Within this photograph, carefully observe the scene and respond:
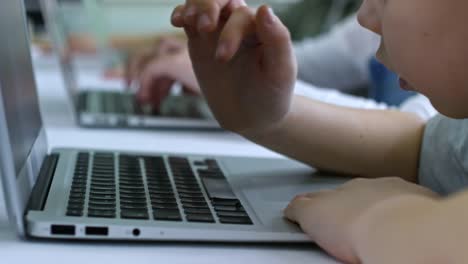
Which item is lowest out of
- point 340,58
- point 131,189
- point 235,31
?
point 340,58

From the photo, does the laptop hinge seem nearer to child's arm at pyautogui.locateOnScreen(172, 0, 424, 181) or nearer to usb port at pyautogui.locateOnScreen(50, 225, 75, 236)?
usb port at pyautogui.locateOnScreen(50, 225, 75, 236)

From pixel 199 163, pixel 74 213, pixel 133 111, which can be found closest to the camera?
pixel 74 213

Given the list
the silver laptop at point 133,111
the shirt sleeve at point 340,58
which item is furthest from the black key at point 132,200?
the shirt sleeve at point 340,58

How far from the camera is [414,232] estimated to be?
341mm

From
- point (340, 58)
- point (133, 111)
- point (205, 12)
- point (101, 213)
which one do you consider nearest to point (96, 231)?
point (101, 213)

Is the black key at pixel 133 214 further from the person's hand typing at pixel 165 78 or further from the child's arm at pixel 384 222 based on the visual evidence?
the person's hand typing at pixel 165 78

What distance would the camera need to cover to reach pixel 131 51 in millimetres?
1894

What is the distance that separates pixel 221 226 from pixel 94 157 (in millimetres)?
227

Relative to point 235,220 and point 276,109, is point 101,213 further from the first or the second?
point 276,109

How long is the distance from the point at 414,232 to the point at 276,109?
302 millimetres

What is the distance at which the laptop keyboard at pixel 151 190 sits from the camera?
1.51 feet

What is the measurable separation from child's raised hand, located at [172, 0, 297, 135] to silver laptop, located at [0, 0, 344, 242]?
2.3 inches

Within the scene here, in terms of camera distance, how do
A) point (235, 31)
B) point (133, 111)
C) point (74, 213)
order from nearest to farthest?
point (74, 213)
point (235, 31)
point (133, 111)

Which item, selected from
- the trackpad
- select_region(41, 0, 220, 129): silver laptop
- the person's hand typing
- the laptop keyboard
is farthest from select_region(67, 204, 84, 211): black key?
the person's hand typing
